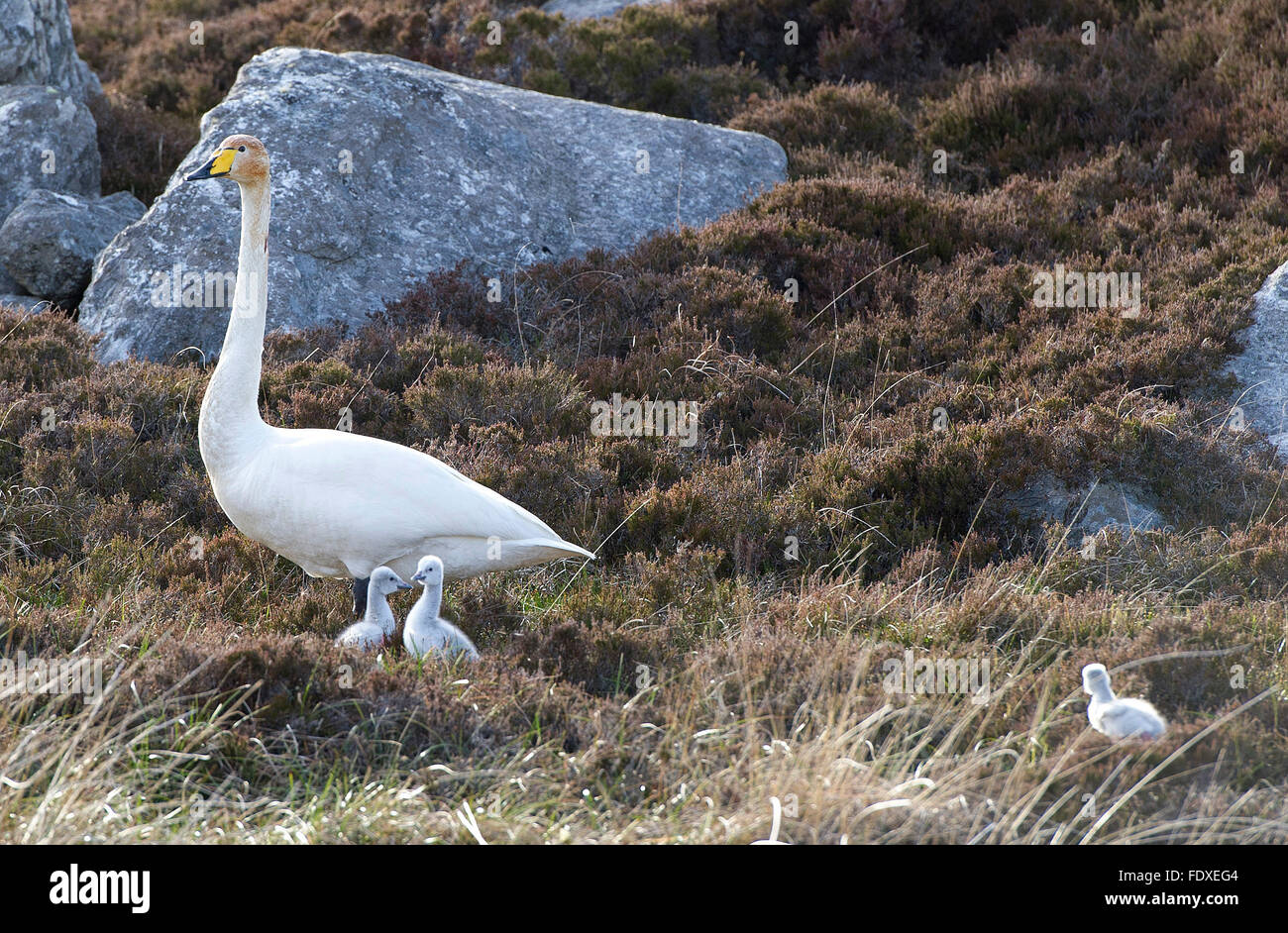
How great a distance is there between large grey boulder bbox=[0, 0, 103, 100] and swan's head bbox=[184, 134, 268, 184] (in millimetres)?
6989

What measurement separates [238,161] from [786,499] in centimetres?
293

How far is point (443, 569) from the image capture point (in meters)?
4.73

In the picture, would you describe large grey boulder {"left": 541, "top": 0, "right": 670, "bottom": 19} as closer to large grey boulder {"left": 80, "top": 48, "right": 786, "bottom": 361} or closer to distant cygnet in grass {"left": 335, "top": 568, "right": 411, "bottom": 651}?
large grey boulder {"left": 80, "top": 48, "right": 786, "bottom": 361}

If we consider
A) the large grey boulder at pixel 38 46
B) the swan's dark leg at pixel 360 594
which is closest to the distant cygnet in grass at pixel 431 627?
the swan's dark leg at pixel 360 594

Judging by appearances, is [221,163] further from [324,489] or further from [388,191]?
[388,191]

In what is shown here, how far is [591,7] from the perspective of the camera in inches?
537

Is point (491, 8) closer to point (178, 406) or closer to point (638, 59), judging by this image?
point (638, 59)

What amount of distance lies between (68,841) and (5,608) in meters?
1.83

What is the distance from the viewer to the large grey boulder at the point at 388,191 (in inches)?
303

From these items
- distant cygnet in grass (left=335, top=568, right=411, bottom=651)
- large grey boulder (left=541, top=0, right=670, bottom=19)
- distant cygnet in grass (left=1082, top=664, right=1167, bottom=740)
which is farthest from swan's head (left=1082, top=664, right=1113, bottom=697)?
large grey boulder (left=541, top=0, right=670, bottom=19)

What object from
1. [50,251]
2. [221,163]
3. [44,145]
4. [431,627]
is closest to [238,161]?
[221,163]

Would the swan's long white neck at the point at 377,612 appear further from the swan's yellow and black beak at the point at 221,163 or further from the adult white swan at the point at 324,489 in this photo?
the swan's yellow and black beak at the point at 221,163
